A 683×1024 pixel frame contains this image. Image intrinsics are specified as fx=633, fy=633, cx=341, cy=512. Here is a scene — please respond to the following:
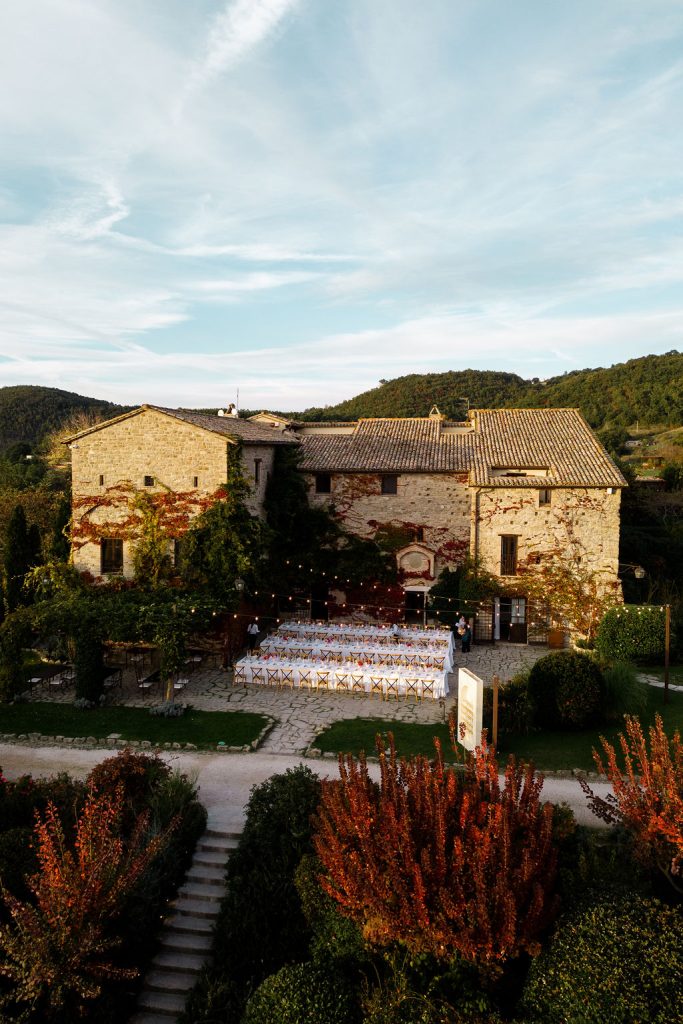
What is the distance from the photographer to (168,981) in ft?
25.8

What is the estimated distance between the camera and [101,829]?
23.0ft

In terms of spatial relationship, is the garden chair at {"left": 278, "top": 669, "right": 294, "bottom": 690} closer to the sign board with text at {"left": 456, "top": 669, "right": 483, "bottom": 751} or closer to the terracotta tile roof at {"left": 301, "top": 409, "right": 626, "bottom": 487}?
the sign board with text at {"left": 456, "top": 669, "right": 483, "bottom": 751}

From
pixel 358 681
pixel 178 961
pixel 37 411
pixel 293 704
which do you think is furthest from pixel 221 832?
pixel 37 411

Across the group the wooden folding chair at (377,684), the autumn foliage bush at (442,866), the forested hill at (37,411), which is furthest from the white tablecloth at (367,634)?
the forested hill at (37,411)

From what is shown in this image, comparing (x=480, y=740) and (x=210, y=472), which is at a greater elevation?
(x=210, y=472)

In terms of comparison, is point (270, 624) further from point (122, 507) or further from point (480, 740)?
point (480, 740)

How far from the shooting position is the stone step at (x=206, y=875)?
9148 mm

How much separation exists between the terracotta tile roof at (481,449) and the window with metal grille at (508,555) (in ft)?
6.27

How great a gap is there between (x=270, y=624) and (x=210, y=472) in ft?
20.5

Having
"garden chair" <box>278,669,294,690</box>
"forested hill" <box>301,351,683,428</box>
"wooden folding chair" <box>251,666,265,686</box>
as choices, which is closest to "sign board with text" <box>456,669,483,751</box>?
"garden chair" <box>278,669,294,690</box>

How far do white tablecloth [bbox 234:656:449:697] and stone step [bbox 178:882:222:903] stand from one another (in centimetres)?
719

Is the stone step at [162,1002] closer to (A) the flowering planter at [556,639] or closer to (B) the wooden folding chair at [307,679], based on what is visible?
(B) the wooden folding chair at [307,679]

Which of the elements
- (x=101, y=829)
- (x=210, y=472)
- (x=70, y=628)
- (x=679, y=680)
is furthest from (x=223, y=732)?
(x=679, y=680)

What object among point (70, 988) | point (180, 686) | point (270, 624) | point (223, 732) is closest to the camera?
point (70, 988)
